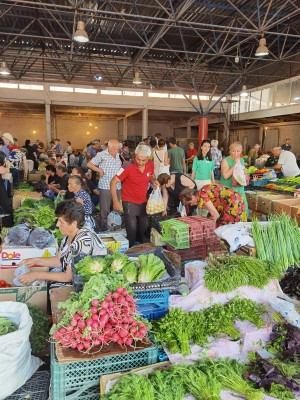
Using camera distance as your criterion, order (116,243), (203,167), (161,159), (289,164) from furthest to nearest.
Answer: (289,164) < (161,159) < (203,167) < (116,243)

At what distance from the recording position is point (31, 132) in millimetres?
23094

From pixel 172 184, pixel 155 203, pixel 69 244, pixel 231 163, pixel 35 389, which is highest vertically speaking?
pixel 231 163

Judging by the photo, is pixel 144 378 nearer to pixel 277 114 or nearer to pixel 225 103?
pixel 277 114

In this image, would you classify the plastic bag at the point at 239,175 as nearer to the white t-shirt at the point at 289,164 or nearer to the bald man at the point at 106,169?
the bald man at the point at 106,169

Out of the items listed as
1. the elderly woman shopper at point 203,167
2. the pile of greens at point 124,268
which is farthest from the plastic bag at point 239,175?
the pile of greens at point 124,268

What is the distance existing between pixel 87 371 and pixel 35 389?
58 centimetres

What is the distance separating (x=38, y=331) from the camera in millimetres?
2436

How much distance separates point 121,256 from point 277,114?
48.6ft

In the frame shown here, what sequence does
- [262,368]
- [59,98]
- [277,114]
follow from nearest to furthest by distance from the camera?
[262,368] < [277,114] < [59,98]

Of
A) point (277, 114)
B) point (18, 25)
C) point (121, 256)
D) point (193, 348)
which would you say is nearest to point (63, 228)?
point (121, 256)

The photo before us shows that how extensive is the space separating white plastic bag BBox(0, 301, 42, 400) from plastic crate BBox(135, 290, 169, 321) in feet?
2.36

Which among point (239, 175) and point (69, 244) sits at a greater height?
point (239, 175)

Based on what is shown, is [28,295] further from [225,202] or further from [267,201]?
[267,201]

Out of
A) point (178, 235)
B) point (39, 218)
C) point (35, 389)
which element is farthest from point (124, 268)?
point (39, 218)
